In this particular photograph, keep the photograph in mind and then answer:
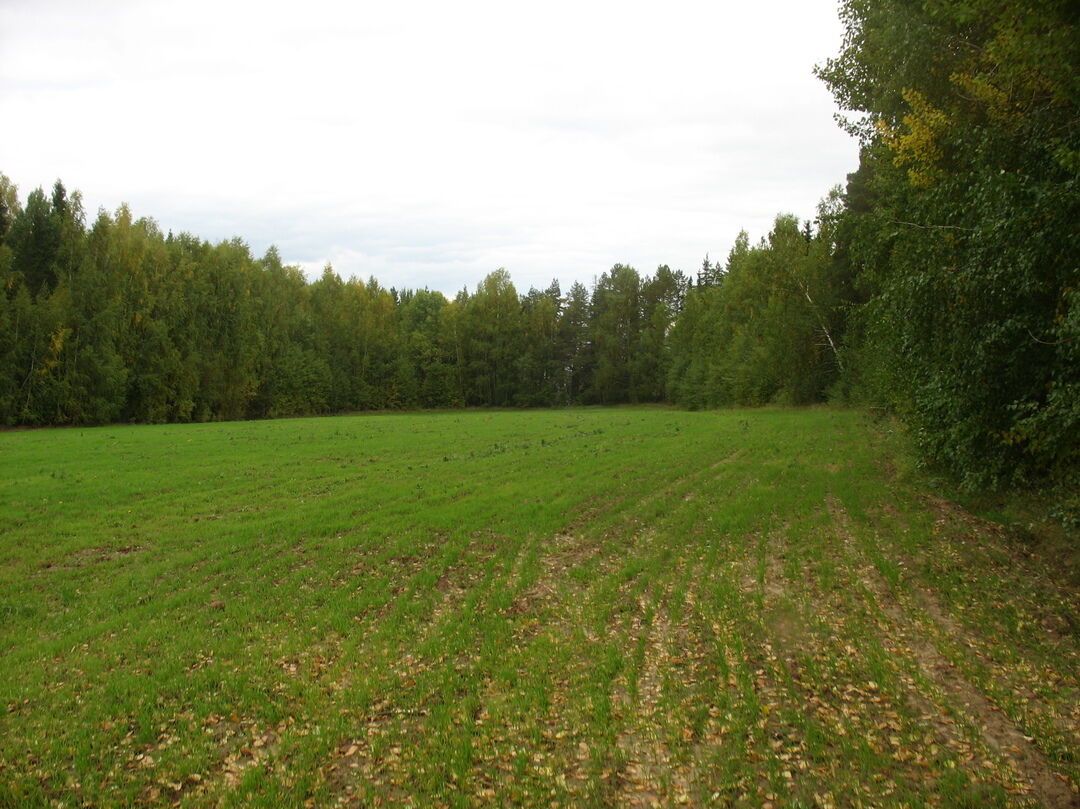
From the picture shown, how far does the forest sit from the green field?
2.95m

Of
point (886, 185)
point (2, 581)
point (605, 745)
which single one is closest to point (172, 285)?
point (2, 581)

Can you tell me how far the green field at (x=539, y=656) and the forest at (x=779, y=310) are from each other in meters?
2.95

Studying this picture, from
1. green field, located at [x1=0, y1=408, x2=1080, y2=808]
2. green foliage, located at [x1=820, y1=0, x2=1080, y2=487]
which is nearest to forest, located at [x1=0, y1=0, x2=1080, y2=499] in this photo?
green foliage, located at [x1=820, y1=0, x2=1080, y2=487]

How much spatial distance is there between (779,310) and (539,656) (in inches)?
1807

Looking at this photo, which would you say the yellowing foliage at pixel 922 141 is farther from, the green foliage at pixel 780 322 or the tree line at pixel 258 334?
the tree line at pixel 258 334

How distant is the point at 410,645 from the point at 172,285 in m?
64.5

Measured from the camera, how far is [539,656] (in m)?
6.45

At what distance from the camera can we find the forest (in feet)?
27.3

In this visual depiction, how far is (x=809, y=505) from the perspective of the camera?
13.2m

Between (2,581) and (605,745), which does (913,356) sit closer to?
(605,745)

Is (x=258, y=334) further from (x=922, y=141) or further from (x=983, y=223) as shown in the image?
(x=983, y=223)

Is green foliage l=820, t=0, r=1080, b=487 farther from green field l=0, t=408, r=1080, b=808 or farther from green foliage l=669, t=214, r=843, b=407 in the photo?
green foliage l=669, t=214, r=843, b=407

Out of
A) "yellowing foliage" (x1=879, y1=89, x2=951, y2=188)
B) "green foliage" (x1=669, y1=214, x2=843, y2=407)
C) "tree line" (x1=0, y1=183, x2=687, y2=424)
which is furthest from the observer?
"tree line" (x1=0, y1=183, x2=687, y2=424)

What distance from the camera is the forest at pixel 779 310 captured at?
8312 mm
